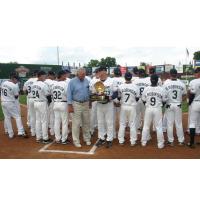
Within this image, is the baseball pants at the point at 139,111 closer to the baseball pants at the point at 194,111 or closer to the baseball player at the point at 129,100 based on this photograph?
the baseball player at the point at 129,100

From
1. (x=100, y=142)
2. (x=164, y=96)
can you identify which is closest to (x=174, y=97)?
(x=164, y=96)

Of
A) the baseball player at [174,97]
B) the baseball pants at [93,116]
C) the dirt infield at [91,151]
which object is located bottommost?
the dirt infield at [91,151]

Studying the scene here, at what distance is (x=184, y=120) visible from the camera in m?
12.7

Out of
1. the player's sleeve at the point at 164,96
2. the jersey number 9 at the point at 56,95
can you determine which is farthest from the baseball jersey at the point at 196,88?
the jersey number 9 at the point at 56,95

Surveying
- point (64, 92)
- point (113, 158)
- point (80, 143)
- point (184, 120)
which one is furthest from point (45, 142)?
point (184, 120)

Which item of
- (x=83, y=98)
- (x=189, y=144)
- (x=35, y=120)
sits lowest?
(x=189, y=144)

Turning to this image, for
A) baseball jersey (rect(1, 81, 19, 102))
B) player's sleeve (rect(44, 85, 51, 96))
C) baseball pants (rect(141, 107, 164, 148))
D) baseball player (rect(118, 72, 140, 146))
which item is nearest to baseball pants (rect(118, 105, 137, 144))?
baseball player (rect(118, 72, 140, 146))

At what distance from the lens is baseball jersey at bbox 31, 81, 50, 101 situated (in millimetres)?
9039

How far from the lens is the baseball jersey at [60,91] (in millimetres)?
8727

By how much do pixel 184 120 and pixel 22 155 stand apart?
776cm

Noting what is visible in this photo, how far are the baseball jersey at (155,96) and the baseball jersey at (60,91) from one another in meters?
2.56

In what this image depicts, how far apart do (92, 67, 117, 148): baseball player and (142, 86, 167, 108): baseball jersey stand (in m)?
1.01

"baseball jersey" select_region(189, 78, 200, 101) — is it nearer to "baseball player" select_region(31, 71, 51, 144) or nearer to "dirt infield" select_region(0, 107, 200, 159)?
"dirt infield" select_region(0, 107, 200, 159)
